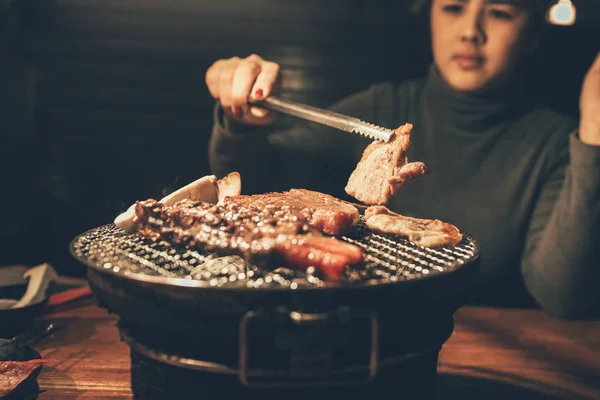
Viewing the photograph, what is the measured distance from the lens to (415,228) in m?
1.98

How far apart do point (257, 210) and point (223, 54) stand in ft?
10.8

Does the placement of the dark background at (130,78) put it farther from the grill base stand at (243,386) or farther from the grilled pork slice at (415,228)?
the grill base stand at (243,386)

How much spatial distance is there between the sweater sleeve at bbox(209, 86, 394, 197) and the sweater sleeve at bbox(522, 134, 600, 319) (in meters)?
1.51

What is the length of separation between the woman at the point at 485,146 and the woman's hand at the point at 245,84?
0.01m

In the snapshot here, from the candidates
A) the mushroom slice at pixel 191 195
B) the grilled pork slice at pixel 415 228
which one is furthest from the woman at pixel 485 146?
the grilled pork slice at pixel 415 228

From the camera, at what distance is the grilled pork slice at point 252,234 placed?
1512mm

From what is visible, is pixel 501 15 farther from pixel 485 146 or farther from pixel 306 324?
pixel 306 324

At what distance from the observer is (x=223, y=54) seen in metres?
4.78

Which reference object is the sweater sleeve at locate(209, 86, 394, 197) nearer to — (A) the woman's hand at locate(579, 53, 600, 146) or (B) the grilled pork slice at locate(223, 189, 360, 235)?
(B) the grilled pork slice at locate(223, 189, 360, 235)

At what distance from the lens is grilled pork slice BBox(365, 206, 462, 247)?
6.17 feet

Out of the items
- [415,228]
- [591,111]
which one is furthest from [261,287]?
[591,111]

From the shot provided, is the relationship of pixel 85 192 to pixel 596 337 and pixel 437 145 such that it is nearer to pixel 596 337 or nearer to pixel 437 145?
pixel 437 145

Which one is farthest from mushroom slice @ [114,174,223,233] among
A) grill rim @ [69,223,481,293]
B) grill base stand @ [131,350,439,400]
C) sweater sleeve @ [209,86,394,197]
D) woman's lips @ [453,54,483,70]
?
woman's lips @ [453,54,483,70]

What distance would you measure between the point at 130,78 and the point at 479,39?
320cm
